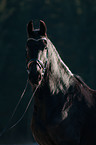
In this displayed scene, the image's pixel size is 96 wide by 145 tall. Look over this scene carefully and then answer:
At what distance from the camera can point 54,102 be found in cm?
328

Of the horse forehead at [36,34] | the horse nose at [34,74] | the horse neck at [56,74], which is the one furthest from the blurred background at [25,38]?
the horse nose at [34,74]

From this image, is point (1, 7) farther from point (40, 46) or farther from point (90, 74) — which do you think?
point (40, 46)

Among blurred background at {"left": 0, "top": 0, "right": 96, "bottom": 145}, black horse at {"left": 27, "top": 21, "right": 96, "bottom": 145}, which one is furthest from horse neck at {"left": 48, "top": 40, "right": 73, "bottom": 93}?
blurred background at {"left": 0, "top": 0, "right": 96, "bottom": 145}

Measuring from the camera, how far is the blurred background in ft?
35.0

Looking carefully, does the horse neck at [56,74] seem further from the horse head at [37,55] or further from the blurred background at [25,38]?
the blurred background at [25,38]

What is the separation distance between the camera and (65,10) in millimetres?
11125

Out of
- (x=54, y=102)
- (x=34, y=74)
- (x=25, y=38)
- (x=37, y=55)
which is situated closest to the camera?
(x=34, y=74)

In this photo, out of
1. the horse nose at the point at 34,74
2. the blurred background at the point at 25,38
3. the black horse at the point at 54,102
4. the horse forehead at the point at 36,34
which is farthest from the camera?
the blurred background at the point at 25,38

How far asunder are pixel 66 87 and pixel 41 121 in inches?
20.4

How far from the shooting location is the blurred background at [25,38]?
1067cm

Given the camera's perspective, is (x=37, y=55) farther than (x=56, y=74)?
No

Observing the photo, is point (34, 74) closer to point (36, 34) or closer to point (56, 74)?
point (56, 74)

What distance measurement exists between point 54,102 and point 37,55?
585 millimetres

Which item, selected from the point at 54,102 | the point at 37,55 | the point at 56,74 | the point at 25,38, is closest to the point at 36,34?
the point at 37,55
